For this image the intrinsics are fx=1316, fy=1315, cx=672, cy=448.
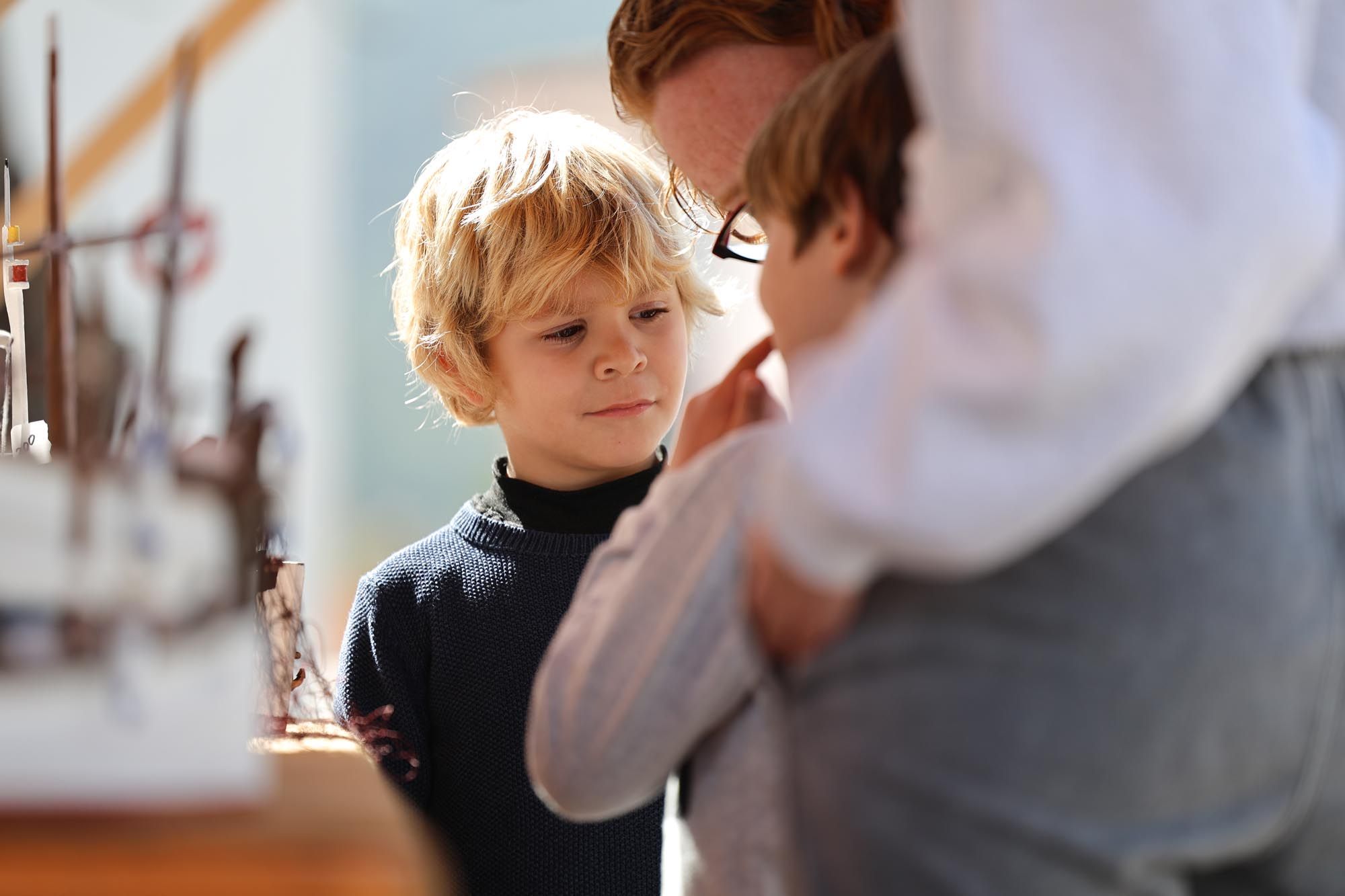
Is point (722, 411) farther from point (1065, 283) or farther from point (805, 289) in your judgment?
point (1065, 283)

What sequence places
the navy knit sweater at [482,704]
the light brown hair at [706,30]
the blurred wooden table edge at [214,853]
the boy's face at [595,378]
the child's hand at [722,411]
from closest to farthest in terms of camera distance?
the blurred wooden table edge at [214,853] → the child's hand at [722,411] → the light brown hair at [706,30] → the navy knit sweater at [482,704] → the boy's face at [595,378]

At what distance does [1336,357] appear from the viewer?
0.69 metres

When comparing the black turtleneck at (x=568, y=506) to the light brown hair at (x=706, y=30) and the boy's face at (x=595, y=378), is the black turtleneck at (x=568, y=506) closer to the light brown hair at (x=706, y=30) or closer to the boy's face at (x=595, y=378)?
the boy's face at (x=595, y=378)

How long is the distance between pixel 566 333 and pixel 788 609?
92 cm

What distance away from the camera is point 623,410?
1.54 m

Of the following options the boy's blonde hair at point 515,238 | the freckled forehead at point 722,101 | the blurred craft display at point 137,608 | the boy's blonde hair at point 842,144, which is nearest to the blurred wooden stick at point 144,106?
the blurred craft display at point 137,608

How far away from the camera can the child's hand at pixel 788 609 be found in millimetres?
651

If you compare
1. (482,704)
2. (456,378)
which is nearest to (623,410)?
(456,378)

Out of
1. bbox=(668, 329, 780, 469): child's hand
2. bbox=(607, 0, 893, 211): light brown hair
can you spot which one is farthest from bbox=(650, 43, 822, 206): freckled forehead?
bbox=(668, 329, 780, 469): child's hand

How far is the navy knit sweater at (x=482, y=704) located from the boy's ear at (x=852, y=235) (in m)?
0.82

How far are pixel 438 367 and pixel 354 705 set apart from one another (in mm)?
470

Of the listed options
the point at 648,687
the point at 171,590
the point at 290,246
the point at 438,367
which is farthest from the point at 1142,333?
the point at 290,246

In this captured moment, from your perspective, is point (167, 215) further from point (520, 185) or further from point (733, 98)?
point (520, 185)

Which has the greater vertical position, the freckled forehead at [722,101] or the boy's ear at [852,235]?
the freckled forehead at [722,101]
